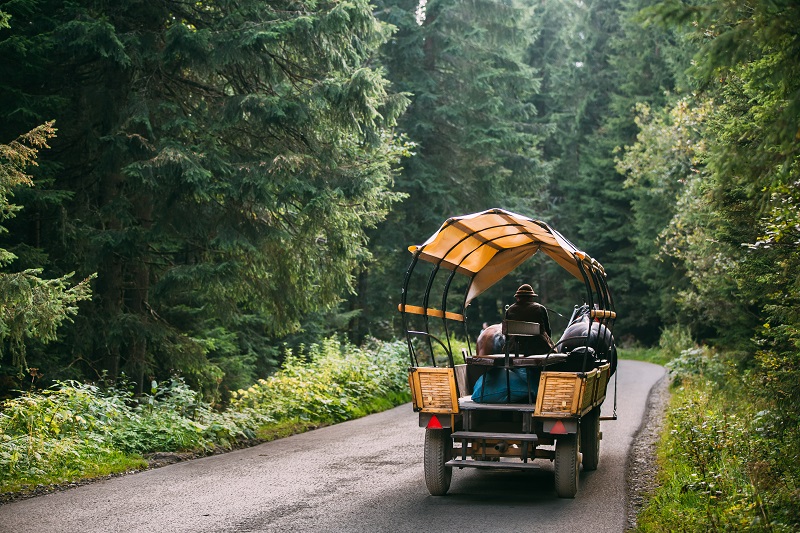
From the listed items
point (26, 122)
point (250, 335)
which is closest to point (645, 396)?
point (250, 335)

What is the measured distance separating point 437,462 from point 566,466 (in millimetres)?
1319

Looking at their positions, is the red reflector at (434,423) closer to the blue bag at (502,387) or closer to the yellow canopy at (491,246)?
the blue bag at (502,387)

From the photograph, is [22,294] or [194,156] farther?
[194,156]

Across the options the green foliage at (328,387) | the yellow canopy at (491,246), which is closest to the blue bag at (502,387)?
the yellow canopy at (491,246)

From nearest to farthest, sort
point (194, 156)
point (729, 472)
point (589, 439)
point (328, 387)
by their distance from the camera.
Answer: point (729, 472)
point (589, 439)
point (194, 156)
point (328, 387)

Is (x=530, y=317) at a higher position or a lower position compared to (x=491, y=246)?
lower

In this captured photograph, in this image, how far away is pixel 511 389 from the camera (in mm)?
9211

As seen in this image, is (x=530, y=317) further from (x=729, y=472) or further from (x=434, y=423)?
(x=729, y=472)

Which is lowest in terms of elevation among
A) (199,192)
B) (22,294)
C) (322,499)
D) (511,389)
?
(322,499)

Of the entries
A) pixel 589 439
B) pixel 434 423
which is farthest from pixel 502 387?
pixel 589 439

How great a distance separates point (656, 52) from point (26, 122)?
3640 centimetres

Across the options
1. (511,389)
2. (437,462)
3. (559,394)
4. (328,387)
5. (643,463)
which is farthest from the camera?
(328,387)

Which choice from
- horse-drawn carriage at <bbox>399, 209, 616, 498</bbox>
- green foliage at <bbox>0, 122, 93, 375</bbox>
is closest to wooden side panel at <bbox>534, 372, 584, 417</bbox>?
horse-drawn carriage at <bbox>399, 209, 616, 498</bbox>

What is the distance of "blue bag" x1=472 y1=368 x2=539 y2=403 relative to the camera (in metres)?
9.18
